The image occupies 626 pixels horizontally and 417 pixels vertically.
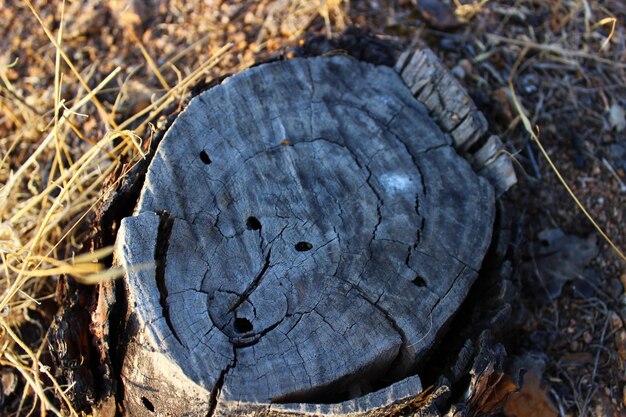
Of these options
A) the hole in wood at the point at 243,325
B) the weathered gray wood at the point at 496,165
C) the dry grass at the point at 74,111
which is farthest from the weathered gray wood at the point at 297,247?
the dry grass at the point at 74,111

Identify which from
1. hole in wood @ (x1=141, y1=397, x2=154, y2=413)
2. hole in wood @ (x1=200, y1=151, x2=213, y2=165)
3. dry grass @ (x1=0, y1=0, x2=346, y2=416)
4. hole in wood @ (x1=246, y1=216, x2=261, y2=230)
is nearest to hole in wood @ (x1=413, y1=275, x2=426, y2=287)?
hole in wood @ (x1=246, y1=216, x2=261, y2=230)

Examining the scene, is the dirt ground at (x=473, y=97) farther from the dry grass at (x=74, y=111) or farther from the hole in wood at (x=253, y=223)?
the hole in wood at (x=253, y=223)

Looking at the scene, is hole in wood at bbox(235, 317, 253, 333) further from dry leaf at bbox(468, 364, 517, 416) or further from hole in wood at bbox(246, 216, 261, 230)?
dry leaf at bbox(468, 364, 517, 416)

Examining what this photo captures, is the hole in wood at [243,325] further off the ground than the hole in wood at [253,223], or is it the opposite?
the hole in wood at [253,223]

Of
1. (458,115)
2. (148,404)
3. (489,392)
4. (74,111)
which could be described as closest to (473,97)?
(458,115)

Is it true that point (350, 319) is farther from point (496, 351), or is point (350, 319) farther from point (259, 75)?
point (259, 75)

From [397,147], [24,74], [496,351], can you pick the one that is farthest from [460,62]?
[24,74]
